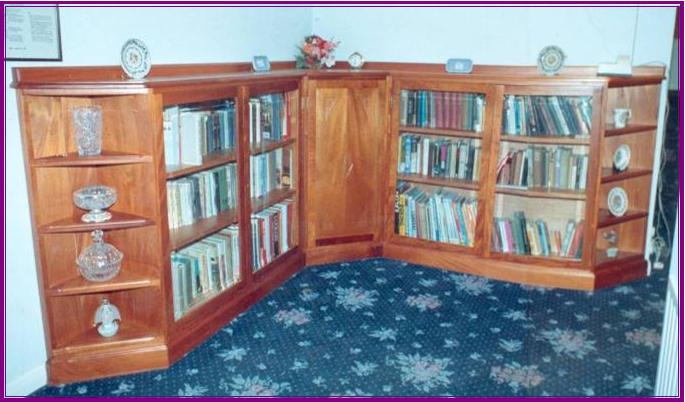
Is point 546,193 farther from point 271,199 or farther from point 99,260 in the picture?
point 99,260

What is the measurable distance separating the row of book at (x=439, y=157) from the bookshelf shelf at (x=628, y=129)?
0.72 m

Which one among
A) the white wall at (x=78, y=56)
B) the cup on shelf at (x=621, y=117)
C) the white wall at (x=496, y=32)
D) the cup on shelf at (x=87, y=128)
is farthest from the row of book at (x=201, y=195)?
the cup on shelf at (x=621, y=117)

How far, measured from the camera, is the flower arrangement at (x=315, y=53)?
384 centimetres

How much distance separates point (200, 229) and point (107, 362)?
2.31 ft

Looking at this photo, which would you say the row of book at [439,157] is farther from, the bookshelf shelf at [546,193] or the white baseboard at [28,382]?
the white baseboard at [28,382]

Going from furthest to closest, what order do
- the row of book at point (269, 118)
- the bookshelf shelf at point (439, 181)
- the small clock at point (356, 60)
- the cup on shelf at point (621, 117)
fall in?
the small clock at point (356, 60) < the bookshelf shelf at point (439, 181) < the cup on shelf at point (621, 117) < the row of book at point (269, 118)

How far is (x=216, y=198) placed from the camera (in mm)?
2986

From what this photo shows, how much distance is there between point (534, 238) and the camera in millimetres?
3607

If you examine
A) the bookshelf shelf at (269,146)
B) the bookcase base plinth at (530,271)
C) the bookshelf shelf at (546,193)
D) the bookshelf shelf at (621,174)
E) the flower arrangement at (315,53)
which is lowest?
the bookcase base plinth at (530,271)

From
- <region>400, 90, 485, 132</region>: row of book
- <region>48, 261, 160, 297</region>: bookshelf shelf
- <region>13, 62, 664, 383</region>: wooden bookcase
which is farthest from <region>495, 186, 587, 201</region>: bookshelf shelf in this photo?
<region>48, 261, 160, 297</region>: bookshelf shelf

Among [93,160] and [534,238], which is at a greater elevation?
[93,160]

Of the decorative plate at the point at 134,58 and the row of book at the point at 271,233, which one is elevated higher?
the decorative plate at the point at 134,58

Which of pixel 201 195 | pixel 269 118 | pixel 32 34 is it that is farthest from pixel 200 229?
pixel 32 34

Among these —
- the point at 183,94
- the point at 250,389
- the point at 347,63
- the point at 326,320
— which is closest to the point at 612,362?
the point at 326,320
